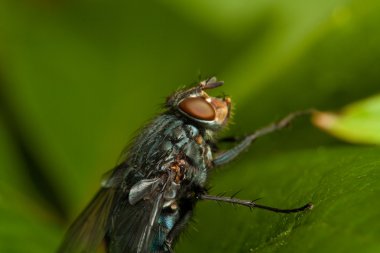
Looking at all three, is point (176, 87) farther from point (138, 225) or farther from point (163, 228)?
point (138, 225)

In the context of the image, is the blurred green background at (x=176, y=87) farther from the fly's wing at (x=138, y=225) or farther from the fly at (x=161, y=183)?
the fly's wing at (x=138, y=225)

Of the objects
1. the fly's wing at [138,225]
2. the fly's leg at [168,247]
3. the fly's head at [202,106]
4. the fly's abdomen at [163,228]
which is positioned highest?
the fly's head at [202,106]

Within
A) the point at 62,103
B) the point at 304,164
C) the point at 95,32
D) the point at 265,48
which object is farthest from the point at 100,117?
the point at 304,164

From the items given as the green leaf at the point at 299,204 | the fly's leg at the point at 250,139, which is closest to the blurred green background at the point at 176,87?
the green leaf at the point at 299,204

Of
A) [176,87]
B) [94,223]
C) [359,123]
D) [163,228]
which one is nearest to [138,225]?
[163,228]

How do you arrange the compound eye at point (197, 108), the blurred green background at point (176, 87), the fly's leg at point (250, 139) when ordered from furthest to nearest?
1. the fly's leg at point (250, 139)
2. the compound eye at point (197, 108)
3. the blurred green background at point (176, 87)

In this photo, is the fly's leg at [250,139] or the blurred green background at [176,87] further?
the fly's leg at [250,139]
